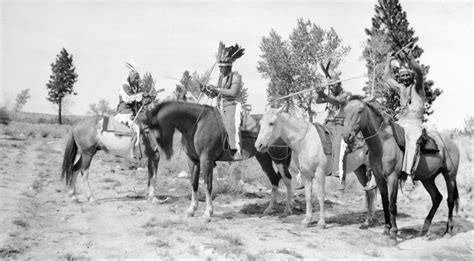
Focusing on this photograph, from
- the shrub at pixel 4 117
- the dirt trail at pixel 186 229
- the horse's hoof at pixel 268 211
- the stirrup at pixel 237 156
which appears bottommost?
the dirt trail at pixel 186 229

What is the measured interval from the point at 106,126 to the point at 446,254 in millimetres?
8659

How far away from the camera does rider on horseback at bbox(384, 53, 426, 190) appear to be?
7117 mm

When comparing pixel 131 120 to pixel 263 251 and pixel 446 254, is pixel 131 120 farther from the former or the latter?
pixel 446 254

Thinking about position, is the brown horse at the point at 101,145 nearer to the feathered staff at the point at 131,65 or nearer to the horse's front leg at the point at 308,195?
the feathered staff at the point at 131,65

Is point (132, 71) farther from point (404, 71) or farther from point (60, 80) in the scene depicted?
point (60, 80)

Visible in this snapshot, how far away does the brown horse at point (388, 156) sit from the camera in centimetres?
681

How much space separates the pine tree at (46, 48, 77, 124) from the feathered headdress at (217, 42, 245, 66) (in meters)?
68.3

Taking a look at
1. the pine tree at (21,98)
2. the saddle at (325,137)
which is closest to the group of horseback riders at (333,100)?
the saddle at (325,137)

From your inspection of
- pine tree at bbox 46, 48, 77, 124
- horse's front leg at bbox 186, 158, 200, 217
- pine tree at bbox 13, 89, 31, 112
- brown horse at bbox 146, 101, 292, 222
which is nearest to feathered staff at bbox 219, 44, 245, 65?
brown horse at bbox 146, 101, 292, 222

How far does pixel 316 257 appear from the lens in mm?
5934

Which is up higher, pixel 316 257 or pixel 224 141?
pixel 224 141

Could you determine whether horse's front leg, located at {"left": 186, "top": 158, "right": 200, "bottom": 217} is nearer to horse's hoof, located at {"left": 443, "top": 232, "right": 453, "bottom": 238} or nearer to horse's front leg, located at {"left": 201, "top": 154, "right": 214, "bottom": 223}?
horse's front leg, located at {"left": 201, "top": 154, "right": 214, "bottom": 223}

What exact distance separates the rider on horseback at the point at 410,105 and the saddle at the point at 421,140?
0.29ft

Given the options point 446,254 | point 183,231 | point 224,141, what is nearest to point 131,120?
point 224,141
